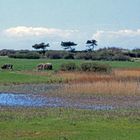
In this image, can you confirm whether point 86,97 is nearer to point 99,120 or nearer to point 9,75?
point 99,120

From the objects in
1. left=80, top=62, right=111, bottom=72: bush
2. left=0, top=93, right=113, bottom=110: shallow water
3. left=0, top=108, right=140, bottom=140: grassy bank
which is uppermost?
left=80, top=62, right=111, bottom=72: bush

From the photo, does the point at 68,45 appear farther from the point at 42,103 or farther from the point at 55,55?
the point at 42,103

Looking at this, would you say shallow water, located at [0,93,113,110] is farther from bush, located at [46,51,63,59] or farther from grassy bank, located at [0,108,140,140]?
bush, located at [46,51,63,59]

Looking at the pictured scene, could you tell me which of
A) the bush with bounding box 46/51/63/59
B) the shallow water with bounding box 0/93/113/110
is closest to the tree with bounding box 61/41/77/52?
the bush with bounding box 46/51/63/59

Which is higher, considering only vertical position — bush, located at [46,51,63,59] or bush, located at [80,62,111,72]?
bush, located at [46,51,63,59]

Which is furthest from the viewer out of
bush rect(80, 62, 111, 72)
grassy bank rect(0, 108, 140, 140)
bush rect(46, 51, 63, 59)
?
bush rect(46, 51, 63, 59)

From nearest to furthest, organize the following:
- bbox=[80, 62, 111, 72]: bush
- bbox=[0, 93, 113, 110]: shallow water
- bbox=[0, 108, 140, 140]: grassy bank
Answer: bbox=[0, 108, 140, 140]: grassy bank → bbox=[0, 93, 113, 110]: shallow water → bbox=[80, 62, 111, 72]: bush

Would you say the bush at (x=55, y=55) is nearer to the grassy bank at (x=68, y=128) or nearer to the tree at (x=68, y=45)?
the tree at (x=68, y=45)

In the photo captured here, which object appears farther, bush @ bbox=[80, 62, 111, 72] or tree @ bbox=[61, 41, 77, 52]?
tree @ bbox=[61, 41, 77, 52]

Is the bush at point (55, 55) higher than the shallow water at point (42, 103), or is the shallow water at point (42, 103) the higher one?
the bush at point (55, 55)

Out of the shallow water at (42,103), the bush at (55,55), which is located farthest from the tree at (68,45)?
the shallow water at (42,103)

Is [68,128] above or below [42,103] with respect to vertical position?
above

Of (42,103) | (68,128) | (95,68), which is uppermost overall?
(95,68)

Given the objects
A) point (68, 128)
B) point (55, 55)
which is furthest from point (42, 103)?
point (55, 55)
